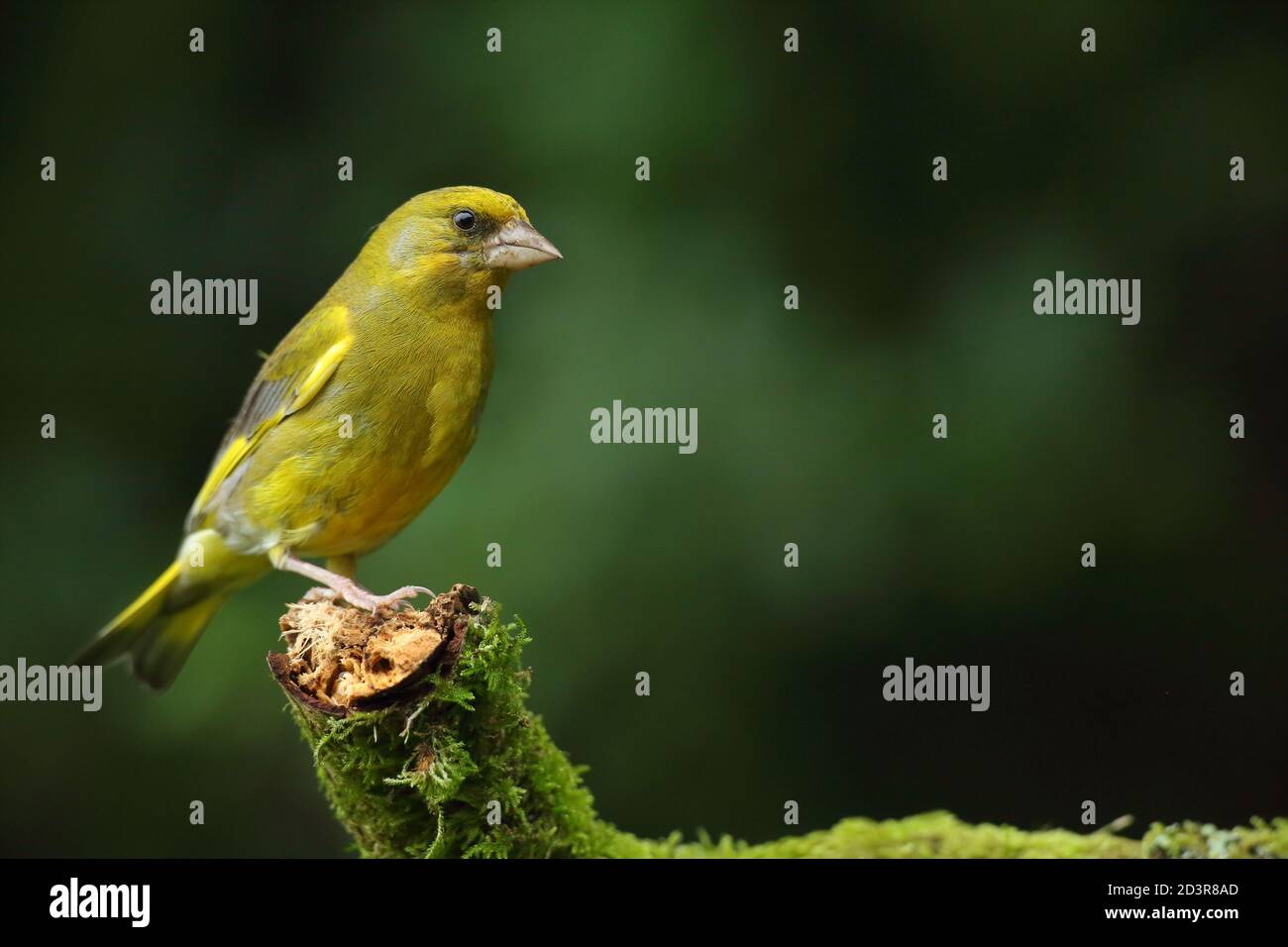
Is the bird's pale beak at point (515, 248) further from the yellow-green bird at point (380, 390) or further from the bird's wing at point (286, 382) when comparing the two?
the bird's wing at point (286, 382)

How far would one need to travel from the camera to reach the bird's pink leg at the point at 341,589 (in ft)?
12.2

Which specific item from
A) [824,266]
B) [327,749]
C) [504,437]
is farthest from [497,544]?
[327,749]

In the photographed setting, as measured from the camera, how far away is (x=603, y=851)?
403 centimetres

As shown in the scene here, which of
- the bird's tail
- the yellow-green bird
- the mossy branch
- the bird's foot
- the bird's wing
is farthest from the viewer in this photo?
the bird's tail

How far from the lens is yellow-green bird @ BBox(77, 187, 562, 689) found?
4473mm

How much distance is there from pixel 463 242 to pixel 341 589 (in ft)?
4.13

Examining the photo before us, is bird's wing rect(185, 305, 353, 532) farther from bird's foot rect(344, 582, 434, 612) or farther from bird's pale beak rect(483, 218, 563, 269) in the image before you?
bird's foot rect(344, 582, 434, 612)

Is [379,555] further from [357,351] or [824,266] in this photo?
[824,266]

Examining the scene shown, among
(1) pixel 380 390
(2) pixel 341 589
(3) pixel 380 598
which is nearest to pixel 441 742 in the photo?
(3) pixel 380 598

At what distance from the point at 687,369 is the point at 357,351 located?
182 cm

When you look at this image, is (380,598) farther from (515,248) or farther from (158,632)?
(158,632)

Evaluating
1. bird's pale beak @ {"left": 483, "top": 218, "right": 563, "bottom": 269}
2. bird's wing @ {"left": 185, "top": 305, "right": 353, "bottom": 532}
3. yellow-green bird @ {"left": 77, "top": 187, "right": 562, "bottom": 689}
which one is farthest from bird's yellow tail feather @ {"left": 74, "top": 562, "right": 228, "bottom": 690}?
bird's pale beak @ {"left": 483, "top": 218, "right": 563, "bottom": 269}

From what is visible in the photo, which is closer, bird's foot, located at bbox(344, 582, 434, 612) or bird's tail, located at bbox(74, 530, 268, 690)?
bird's foot, located at bbox(344, 582, 434, 612)

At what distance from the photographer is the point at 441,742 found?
11.3 ft
